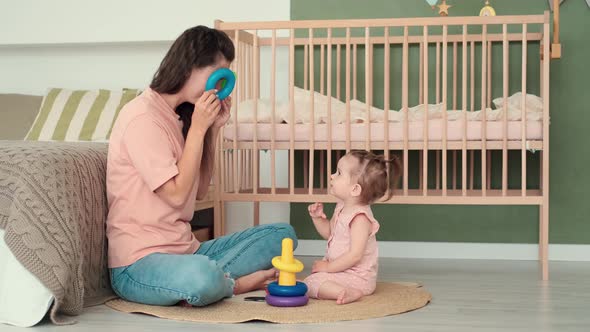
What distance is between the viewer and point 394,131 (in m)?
2.80

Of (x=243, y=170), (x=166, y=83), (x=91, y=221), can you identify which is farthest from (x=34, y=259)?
(x=243, y=170)

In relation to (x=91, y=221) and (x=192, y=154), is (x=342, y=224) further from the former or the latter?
(x=91, y=221)

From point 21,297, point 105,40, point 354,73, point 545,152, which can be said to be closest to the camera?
point 21,297

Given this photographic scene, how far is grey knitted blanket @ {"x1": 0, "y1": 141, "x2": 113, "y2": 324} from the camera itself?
1900mm

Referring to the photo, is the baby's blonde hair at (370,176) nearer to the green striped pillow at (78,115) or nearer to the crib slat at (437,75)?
the crib slat at (437,75)

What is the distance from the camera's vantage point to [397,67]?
11.4ft

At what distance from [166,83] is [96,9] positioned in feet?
5.52

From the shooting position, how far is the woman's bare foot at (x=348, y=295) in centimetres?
217

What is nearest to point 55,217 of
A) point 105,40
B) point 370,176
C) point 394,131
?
point 370,176

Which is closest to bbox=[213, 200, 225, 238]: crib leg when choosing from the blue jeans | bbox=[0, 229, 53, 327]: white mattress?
the blue jeans

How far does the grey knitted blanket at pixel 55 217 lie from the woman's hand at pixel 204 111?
1.07 ft

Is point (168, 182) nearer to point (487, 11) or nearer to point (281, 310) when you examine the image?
point (281, 310)

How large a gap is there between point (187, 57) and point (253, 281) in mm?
658

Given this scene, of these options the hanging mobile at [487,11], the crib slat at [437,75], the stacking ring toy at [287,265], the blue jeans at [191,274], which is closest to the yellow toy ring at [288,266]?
the stacking ring toy at [287,265]
